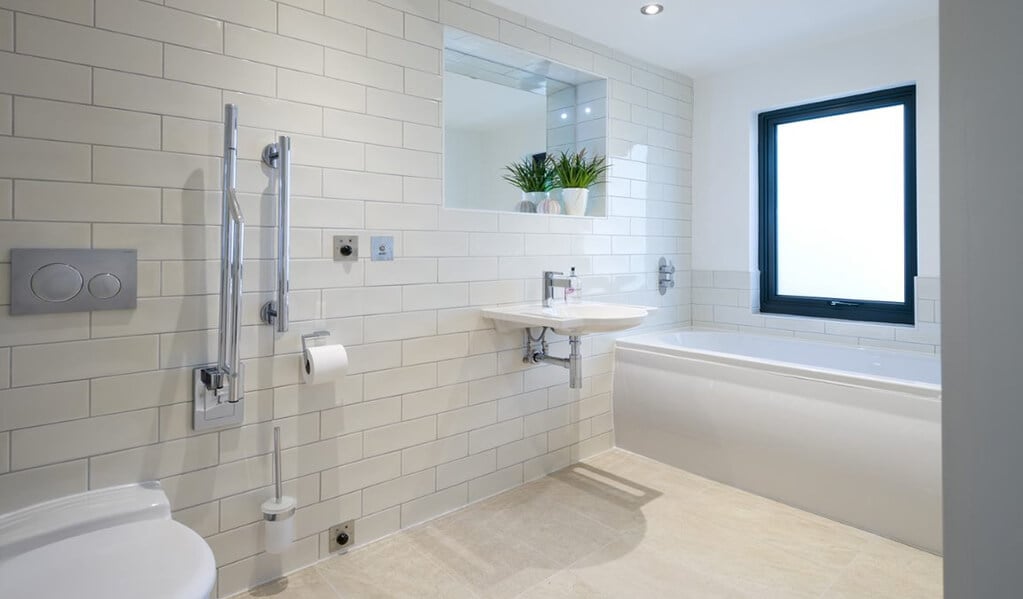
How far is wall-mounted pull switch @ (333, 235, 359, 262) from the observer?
2.16 meters

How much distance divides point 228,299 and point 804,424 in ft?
7.94

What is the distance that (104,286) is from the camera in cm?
168

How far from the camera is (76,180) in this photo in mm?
1631

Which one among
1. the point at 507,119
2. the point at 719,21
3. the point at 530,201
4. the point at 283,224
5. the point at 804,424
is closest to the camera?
the point at 283,224

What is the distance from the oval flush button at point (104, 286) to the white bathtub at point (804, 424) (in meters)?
2.48

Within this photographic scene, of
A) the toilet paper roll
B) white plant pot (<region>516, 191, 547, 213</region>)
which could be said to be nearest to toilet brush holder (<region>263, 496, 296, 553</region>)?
the toilet paper roll

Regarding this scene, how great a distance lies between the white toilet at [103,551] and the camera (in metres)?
1.21

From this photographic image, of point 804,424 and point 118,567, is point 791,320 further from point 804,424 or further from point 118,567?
point 118,567

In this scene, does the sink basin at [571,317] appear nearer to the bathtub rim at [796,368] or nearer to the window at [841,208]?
the bathtub rim at [796,368]

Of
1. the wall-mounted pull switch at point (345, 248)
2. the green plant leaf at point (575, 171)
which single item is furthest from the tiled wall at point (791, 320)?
the wall-mounted pull switch at point (345, 248)

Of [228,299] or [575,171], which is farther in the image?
[575,171]

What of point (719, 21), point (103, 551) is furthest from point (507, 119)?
point (103, 551)

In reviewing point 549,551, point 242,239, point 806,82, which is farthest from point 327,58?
point 806,82

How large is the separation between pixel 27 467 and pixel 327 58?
1.64m
